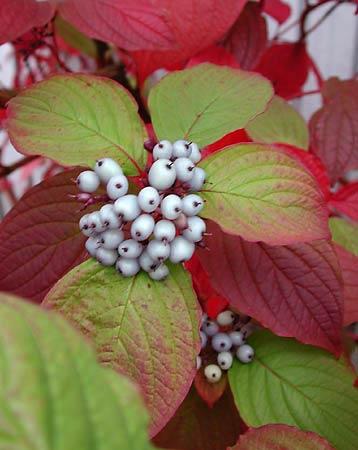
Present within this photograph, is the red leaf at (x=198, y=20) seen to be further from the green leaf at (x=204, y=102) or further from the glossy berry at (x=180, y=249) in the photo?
the glossy berry at (x=180, y=249)

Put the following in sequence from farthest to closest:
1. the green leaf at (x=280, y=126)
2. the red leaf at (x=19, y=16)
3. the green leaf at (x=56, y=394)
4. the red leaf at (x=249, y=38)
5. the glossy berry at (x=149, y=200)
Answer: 1. the red leaf at (x=249, y=38)
2. the green leaf at (x=280, y=126)
3. the red leaf at (x=19, y=16)
4. the glossy berry at (x=149, y=200)
5. the green leaf at (x=56, y=394)

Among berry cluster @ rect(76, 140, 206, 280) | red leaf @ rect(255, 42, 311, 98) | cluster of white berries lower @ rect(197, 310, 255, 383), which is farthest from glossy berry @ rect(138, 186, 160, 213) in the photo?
red leaf @ rect(255, 42, 311, 98)

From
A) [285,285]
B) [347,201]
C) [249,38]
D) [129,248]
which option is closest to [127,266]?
[129,248]

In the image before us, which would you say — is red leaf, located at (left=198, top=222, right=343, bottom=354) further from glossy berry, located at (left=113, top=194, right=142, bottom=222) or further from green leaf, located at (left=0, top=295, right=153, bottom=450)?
green leaf, located at (left=0, top=295, right=153, bottom=450)

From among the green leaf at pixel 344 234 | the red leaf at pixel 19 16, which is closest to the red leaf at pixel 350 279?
the green leaf at pixel 344 234

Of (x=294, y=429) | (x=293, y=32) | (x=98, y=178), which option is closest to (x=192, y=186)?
(x=98, y=178)

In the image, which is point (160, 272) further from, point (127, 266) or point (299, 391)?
point (299, 391)
